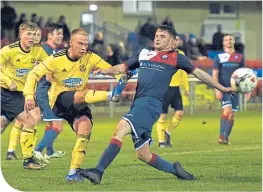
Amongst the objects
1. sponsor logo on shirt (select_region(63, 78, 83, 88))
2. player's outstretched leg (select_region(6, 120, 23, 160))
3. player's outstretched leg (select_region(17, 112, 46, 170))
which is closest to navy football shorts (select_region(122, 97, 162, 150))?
sponsor logo on shirt (select_region(63, 78, 83, 88))

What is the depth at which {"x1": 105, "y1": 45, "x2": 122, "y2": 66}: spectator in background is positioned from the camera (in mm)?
29125

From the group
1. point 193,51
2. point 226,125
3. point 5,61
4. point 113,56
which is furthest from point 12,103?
point 193,51

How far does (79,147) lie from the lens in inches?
440

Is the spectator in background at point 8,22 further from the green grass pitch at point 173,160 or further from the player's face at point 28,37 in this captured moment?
the player's face at point 28,37

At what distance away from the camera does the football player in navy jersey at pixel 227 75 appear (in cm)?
1750

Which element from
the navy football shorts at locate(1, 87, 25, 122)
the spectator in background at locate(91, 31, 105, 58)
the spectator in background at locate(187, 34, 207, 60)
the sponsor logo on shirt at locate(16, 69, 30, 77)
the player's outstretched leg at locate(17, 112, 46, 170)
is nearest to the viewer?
the player's outstretched leg at locate(17, 112, 46, 170)

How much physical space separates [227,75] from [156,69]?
6.72m

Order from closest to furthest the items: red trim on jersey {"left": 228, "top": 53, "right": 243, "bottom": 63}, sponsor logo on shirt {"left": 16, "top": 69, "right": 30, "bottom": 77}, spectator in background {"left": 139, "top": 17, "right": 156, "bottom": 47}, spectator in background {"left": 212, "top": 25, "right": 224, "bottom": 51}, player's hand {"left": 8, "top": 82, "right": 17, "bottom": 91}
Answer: player's hand {"left": 8, "top": 82, "right": 17, "bottom": 91} → sponsor logo on shirt {"left": 16, "top": 69, "right": 30, "bottom": 77} → red trim on jersey {"left": 228, "top": 53, "right": 243, "bottom": 63} → spectator in background {"left": 139, "top": 17, "right": 156, "bottom": 47} → spectator in background {"left": 212, "top": 25, "right": 224, "bottom": 51}

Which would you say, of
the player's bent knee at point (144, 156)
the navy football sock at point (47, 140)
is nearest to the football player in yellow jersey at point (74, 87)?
the player's bent knee at point (144, 156)

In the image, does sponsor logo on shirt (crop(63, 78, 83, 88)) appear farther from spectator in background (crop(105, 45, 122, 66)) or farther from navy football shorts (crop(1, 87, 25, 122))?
spectator in background (crop(105, 45, 122, 66))

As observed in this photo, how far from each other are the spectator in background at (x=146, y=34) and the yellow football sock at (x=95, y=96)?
71.1ft

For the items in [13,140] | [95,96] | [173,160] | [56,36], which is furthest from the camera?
[56,36]

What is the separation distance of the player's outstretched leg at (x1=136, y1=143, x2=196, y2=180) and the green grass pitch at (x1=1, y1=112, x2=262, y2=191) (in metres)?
0.11

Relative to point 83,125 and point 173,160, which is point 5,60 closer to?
point 83,125
